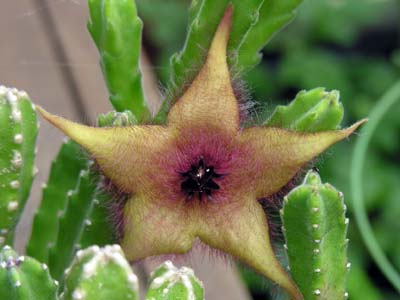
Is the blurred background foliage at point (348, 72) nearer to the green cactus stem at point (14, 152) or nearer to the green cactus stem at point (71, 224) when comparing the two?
the green cactus stem at point (71, 224)

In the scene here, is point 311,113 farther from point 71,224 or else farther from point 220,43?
point 71,224

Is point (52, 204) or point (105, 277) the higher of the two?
point (52, 204)

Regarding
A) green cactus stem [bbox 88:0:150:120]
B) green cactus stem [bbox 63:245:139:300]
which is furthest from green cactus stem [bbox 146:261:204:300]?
green cactus stem [bbox 88:0:150:120]

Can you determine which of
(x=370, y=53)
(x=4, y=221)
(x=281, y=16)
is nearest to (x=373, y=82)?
(x=370, y=53)

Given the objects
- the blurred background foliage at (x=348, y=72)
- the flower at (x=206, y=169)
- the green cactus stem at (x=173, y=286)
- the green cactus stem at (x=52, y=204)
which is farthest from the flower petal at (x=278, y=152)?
the blurred background foliage at (x=348, y=72)

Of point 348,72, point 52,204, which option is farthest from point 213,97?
point 348,72

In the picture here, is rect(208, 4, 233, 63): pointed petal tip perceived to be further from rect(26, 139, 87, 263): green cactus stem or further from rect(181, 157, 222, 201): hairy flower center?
rect(26, 139, 87, 263): green cactus stem

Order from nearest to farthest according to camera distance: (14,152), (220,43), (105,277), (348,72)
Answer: (105,277)
(220,43)
(14,152)
(348,72)
